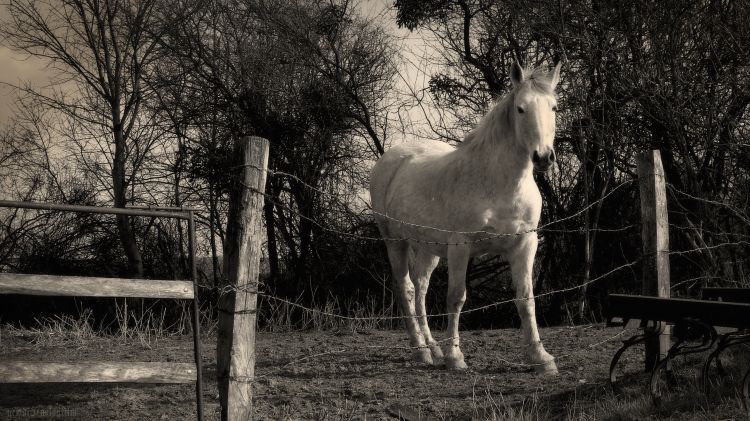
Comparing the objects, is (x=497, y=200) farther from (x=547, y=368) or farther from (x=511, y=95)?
(x=547, y=368)

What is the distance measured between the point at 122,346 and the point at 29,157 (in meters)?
5.89

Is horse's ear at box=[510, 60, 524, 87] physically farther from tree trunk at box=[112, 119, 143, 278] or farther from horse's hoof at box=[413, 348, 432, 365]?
tree trunk at box=[112, 119, 143, 278]

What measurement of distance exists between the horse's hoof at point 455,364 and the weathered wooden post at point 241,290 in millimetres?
2666

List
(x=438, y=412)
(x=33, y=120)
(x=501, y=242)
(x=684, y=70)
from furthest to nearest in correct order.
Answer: (x=33, y=120) < (x=684, y=70) < (x=501, y=242) < (x=438, y=412)

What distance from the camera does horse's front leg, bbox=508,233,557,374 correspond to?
620 cm

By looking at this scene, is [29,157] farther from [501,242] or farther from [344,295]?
[501,242]

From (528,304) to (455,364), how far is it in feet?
2.56

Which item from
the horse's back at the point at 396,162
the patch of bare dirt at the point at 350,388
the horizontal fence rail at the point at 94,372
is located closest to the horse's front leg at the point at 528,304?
the patch of bare dirt at the point at 350,388

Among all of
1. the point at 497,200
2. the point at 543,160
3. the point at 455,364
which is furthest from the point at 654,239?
the point at 455,364

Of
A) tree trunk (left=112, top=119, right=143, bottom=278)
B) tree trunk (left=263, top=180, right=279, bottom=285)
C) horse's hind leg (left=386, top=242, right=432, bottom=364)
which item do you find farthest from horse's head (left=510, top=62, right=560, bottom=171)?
tree trunk (left=112, top=119, right=143, bottom=278)

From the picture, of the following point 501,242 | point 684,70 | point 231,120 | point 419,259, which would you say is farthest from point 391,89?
point 501,242

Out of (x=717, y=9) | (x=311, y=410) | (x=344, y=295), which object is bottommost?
(x=311, y=410)

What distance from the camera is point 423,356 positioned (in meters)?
6.85

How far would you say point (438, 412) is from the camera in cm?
521
